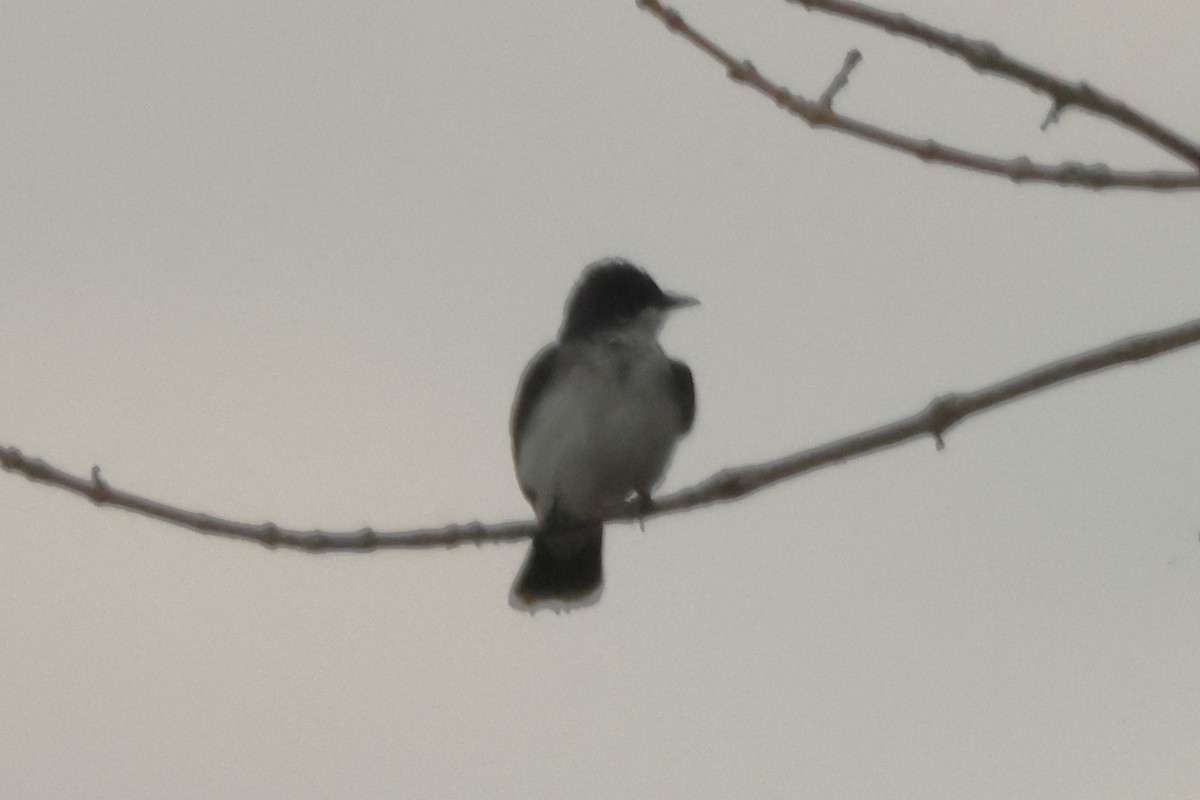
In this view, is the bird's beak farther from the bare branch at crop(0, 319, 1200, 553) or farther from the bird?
the bare branch at crop(0, 319, 1200, 553)

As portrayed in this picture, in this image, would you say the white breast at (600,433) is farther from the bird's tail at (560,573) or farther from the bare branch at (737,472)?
the bare branch at (737,472)

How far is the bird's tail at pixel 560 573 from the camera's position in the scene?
7262mm

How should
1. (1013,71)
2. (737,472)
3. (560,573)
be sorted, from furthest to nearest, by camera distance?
1. (560,573)
2. (737,472)
3. (1013,71)

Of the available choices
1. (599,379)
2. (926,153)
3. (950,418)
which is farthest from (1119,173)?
(599,379)

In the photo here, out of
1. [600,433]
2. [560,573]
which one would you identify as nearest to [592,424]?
[600,433]

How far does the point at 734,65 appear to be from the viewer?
119 inches

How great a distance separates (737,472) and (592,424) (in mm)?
3027

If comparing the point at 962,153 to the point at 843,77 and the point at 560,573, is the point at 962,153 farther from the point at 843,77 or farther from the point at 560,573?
the point at 560,573

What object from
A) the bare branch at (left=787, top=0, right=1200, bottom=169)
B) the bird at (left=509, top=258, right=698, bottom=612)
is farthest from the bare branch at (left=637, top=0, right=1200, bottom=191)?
the bird at (left=509, top=258, right=698, bottom=612)

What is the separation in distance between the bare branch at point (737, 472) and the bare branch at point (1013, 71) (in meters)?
0.44

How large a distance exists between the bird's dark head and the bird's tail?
894 millimetres

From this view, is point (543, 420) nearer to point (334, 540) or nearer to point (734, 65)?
point (334, 540)

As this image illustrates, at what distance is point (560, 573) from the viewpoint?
730 centimetres

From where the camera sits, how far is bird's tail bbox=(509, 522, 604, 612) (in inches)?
286
